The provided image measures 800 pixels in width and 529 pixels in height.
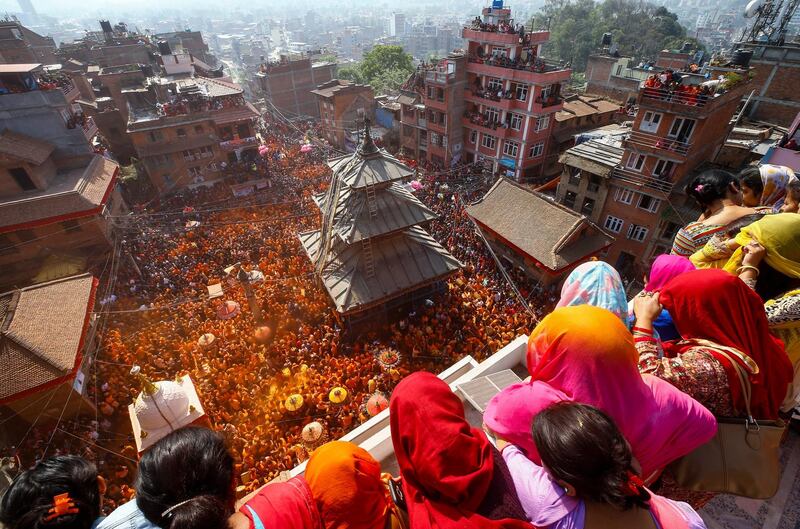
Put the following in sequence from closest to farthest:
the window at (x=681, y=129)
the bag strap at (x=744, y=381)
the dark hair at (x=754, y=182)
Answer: the bag strap at (x=744, y=381) → the dark hair at (x=754, y=182) → the window at (x=681, y=129)

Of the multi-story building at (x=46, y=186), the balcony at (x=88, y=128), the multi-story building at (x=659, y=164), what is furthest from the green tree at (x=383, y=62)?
the multi-story building at (x=659, y=164)

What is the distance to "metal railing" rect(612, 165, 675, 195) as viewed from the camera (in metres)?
20.2

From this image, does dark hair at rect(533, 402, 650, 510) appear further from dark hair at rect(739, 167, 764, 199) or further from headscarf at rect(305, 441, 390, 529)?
dark hair at rect(739, 167, 764, 199)

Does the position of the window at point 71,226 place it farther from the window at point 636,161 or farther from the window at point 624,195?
the window at point 636,161

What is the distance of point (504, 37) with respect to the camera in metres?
28.8

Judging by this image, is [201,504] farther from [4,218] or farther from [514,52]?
[514,52]

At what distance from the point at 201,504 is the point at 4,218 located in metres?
24.9

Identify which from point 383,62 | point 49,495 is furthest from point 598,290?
point 383,62

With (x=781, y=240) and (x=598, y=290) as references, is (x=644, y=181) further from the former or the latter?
(x=598, y=290)

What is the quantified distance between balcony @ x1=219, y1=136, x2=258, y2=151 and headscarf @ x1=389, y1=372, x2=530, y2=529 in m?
34.7

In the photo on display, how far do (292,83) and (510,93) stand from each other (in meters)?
36.6

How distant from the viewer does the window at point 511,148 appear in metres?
30.8

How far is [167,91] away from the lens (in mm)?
32625

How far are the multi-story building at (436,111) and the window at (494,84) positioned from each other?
238 cm
